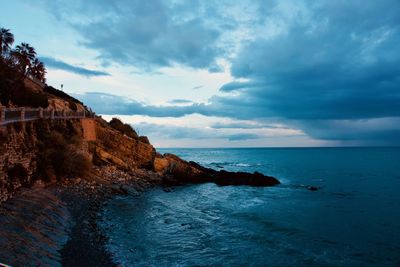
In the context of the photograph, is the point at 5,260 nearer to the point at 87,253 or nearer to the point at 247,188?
the point at 87,253

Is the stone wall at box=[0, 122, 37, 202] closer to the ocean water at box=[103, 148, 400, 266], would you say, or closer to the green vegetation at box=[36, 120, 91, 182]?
the green vegetation at box=[36, 120, 91, 182]

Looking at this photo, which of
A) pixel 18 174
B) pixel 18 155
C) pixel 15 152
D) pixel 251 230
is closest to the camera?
pixel 18 174

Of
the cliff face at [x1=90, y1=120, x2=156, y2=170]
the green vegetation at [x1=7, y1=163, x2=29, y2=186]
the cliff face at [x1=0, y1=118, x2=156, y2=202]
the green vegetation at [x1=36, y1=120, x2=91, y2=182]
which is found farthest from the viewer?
the cliff face at [x1=90, y1=120, x2=156, y2=170]

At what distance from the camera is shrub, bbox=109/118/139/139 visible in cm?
5000

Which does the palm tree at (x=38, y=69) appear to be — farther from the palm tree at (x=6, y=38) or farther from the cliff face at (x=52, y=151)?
the cliff face at (x=52, y=151)

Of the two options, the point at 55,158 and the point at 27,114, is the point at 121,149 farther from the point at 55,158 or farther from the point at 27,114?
the point at 27,114

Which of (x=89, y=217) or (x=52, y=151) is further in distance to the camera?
(x=52, y=151)

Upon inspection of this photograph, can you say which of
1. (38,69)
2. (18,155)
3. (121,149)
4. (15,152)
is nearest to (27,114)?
(18,155)

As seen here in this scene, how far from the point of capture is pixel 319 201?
3219 cm

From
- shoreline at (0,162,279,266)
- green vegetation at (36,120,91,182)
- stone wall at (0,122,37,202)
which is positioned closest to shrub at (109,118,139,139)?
shoreline at (0,162,279,266)

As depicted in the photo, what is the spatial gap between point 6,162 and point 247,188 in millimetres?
31224

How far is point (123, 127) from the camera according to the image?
50969 mm

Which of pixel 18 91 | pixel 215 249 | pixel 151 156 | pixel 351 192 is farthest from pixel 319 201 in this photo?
pixel 18 91

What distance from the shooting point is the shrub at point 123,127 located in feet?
164
